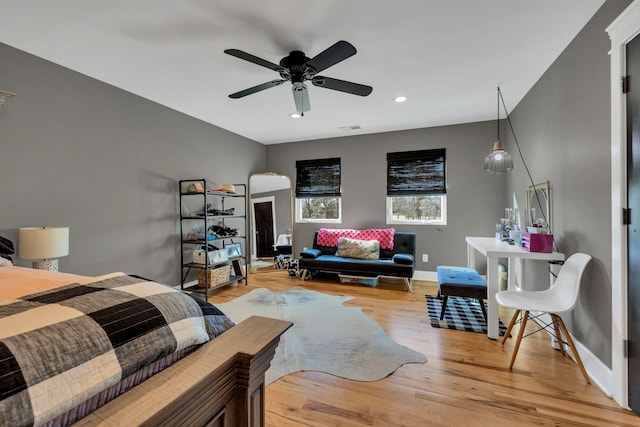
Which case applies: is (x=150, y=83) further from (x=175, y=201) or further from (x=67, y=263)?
(x=67, y=263)

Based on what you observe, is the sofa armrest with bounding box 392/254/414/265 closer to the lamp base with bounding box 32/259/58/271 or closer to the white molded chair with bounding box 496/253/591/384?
the white molded chair with bounding box 496/253/591/384

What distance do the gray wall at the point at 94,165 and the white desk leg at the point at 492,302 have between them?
3733 millimetres

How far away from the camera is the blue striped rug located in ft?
9.09

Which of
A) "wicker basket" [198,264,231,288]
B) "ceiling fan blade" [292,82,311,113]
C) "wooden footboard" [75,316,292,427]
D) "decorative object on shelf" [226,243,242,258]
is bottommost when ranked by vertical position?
"wicker basket" [198,264,231,288]

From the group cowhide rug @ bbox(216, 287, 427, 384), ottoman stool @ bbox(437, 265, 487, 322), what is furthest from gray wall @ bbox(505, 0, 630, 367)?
cowhide rug @ bbox(216, 287, 427, 384)

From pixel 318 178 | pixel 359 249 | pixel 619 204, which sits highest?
pixel 318 178

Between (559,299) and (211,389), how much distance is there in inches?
101

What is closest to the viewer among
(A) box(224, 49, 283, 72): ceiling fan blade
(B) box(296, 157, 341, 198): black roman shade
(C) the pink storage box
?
(A) box(224, 49, 283, 72): ceiling fan blade

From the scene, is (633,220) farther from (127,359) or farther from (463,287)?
(127,359)

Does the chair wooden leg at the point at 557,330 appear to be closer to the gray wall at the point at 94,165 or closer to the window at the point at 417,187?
the window at the point at 417,187

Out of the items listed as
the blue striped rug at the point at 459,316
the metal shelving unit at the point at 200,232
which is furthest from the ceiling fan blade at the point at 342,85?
the blue striped rug at the point at 459,316

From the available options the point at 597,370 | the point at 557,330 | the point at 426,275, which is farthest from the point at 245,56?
the point at 426,275

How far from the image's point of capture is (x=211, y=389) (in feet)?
2.50

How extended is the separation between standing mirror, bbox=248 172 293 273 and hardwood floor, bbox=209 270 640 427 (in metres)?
3.38
